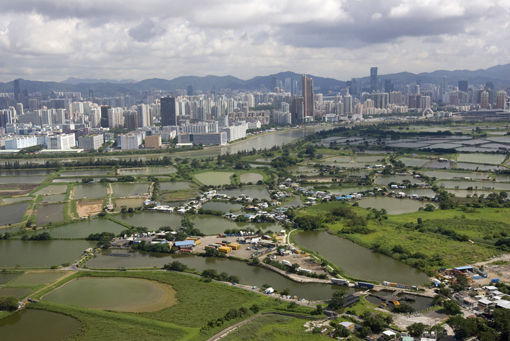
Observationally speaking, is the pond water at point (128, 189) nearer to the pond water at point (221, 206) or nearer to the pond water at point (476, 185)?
the pond water at point (221, 206)

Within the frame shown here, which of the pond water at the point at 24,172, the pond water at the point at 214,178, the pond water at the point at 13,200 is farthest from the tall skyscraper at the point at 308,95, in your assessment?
the pond water at the point at 13,200

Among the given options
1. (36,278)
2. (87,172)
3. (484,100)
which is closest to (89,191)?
(87,172)

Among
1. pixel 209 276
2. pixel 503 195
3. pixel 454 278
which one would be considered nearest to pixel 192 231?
pixel 209 276

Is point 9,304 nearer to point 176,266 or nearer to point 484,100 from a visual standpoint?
point 176,266

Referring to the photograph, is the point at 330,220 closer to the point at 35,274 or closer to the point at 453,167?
the point at 35,274

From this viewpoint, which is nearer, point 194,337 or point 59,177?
point 194,337

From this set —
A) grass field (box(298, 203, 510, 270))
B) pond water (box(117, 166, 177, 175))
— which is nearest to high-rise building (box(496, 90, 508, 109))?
pond water (box(117, 166, 177, 175))

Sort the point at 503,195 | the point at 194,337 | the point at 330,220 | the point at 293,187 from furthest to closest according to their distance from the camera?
1. the point at 293,187
2. the point at 503,195
3. the point at 330,220
4. the point at 194,337
